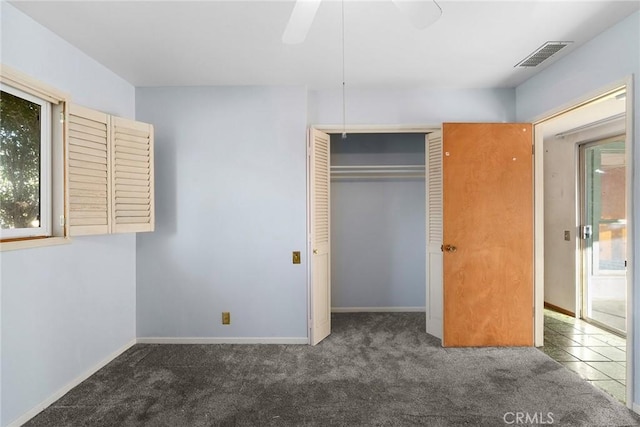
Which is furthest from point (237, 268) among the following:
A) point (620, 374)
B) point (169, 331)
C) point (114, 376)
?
point (620, 374)

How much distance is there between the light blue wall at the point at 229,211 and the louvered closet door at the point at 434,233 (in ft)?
4.42

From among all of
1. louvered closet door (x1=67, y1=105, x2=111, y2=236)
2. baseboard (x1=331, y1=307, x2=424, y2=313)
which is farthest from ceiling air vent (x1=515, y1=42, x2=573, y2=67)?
louvered closet door (x1=67, y1=105, x2=111, y2=236)

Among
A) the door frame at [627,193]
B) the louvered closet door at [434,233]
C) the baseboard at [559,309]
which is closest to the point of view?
the door frame at [627,193]

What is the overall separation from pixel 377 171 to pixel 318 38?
203 centimetres

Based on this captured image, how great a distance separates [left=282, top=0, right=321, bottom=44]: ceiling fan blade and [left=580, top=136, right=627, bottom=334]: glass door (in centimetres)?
402

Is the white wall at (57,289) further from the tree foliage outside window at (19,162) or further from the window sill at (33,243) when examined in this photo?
the tree foliage outside window at (19,162)

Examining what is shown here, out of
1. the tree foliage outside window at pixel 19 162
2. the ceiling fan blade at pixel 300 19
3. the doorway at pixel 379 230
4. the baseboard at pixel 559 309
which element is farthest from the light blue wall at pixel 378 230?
the tree foliage outside window at pixel 19 162

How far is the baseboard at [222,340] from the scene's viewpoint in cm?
344

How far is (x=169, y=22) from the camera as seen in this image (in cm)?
229

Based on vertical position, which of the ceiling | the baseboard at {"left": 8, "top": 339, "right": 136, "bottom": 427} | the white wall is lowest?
the baseboard at {"left": 8, "top": 339, "right": 136, "bottom": 427}

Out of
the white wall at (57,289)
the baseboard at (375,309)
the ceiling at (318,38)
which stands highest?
the ceiling at (318,38)

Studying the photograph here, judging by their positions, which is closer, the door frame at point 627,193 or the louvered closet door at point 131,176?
the door frame at point 627,193

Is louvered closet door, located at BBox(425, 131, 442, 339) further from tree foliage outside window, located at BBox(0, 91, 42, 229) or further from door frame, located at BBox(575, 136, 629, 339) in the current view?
tree foliage outside window, located at BBox(0, 91, 42, 229)

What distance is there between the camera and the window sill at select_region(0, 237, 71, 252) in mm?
2021
